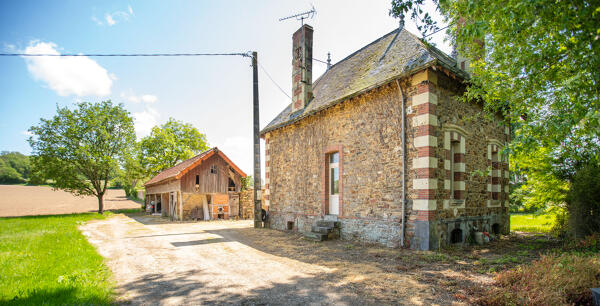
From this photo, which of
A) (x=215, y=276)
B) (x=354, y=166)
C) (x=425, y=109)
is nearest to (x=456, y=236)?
(x=354, y=166)

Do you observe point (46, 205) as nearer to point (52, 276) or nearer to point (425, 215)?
point (52, 276)

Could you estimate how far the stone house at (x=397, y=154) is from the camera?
7500 mm

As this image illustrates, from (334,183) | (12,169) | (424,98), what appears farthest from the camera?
(12,169)

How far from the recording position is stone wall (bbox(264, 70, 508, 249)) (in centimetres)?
742

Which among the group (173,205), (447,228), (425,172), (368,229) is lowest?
(173,205)

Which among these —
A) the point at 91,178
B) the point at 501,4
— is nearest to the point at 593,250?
the point at 501,4

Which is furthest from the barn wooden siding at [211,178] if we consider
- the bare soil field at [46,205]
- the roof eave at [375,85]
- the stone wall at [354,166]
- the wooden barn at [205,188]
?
the bare soil field at [46,205]

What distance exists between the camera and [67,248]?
7.57 metres

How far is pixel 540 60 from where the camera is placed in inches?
206

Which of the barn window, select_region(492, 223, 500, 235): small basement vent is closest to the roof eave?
select_region(492, 223, 500, 235): small basement vent

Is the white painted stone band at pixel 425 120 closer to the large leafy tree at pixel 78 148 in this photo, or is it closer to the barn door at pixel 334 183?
the barn door at pixel 334 183

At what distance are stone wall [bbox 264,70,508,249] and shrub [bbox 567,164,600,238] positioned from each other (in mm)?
2068

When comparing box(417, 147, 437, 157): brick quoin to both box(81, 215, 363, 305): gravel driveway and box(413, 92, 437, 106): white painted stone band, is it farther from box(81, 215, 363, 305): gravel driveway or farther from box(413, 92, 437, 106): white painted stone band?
box(81, 215, 363, 305): gravel driveway

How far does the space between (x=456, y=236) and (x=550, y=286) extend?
15.8ft
